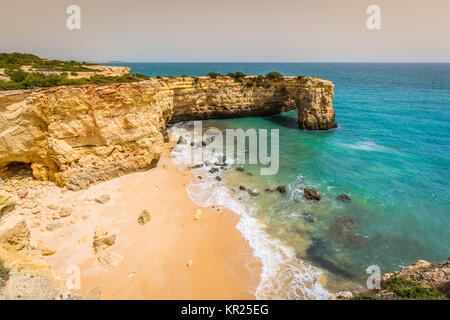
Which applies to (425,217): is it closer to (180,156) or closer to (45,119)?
(180,156)

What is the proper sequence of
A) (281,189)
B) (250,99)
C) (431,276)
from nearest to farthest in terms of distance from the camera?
(431,276)
(281,189)
(250,99)

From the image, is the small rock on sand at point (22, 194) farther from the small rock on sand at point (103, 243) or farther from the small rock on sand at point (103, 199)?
the small rock on sand at point (103, 243)

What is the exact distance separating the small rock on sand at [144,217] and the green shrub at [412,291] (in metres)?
12.1

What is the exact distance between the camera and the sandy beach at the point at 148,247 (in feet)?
30.5

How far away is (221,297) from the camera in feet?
30.3

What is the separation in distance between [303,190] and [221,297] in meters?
11.3

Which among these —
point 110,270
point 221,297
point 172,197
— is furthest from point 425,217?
point 110,270

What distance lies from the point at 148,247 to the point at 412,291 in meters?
11.2

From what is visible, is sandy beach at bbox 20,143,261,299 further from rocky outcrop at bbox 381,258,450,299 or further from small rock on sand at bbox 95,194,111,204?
rocky outcrop at bbox 381,258,450,299

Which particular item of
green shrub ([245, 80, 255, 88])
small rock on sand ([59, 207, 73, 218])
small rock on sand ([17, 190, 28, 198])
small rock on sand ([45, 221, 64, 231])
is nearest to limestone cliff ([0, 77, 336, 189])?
small rock on sand ([17, 190, 28, 198])

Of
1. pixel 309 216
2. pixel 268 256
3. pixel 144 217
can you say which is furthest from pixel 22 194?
pixel 309 216

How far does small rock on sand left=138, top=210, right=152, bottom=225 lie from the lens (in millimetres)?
12693

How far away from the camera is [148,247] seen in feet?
36.6

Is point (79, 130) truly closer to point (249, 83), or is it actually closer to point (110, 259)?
point (110, 259)
